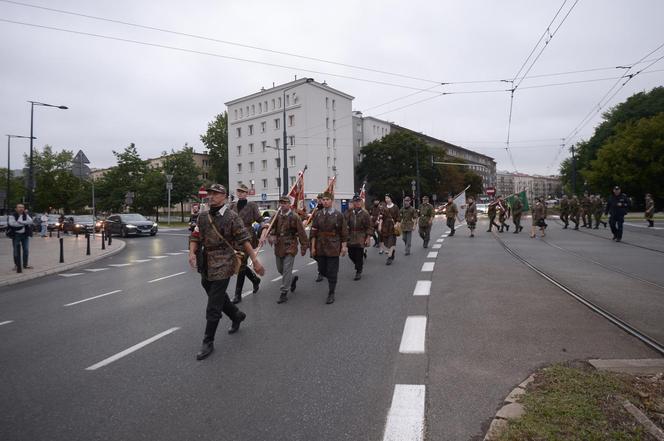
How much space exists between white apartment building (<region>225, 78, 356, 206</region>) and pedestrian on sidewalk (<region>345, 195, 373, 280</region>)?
46.3 metres

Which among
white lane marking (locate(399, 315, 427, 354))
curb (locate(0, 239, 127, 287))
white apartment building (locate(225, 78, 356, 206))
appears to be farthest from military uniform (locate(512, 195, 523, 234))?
white apartment building (locate(225, 78, 356, 206))

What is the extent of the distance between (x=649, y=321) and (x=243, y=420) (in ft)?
16.6

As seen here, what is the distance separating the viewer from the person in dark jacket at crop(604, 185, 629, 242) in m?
15.8

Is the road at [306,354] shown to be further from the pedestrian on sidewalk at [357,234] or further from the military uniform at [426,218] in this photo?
the military uniform at [426,218]

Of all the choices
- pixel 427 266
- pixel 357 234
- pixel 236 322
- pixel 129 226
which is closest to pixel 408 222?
pixel 427 266

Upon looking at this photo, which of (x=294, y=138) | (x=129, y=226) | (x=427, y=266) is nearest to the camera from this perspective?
(x=427, y=266)

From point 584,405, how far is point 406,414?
4.00ft

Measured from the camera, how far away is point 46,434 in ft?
10.1

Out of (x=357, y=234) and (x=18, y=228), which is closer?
(x=357, y=234)

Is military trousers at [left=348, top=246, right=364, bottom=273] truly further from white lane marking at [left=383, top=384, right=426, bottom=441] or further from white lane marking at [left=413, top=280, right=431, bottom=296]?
white lane marking at [left=383, top=384, right=426, bottom=441]

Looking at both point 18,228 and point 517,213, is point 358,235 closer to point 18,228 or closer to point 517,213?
point 18,228

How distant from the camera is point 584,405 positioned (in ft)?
10.2

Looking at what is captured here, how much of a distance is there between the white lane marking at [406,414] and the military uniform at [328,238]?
156 inches

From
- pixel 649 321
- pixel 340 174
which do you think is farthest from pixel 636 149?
pixel 649 321
